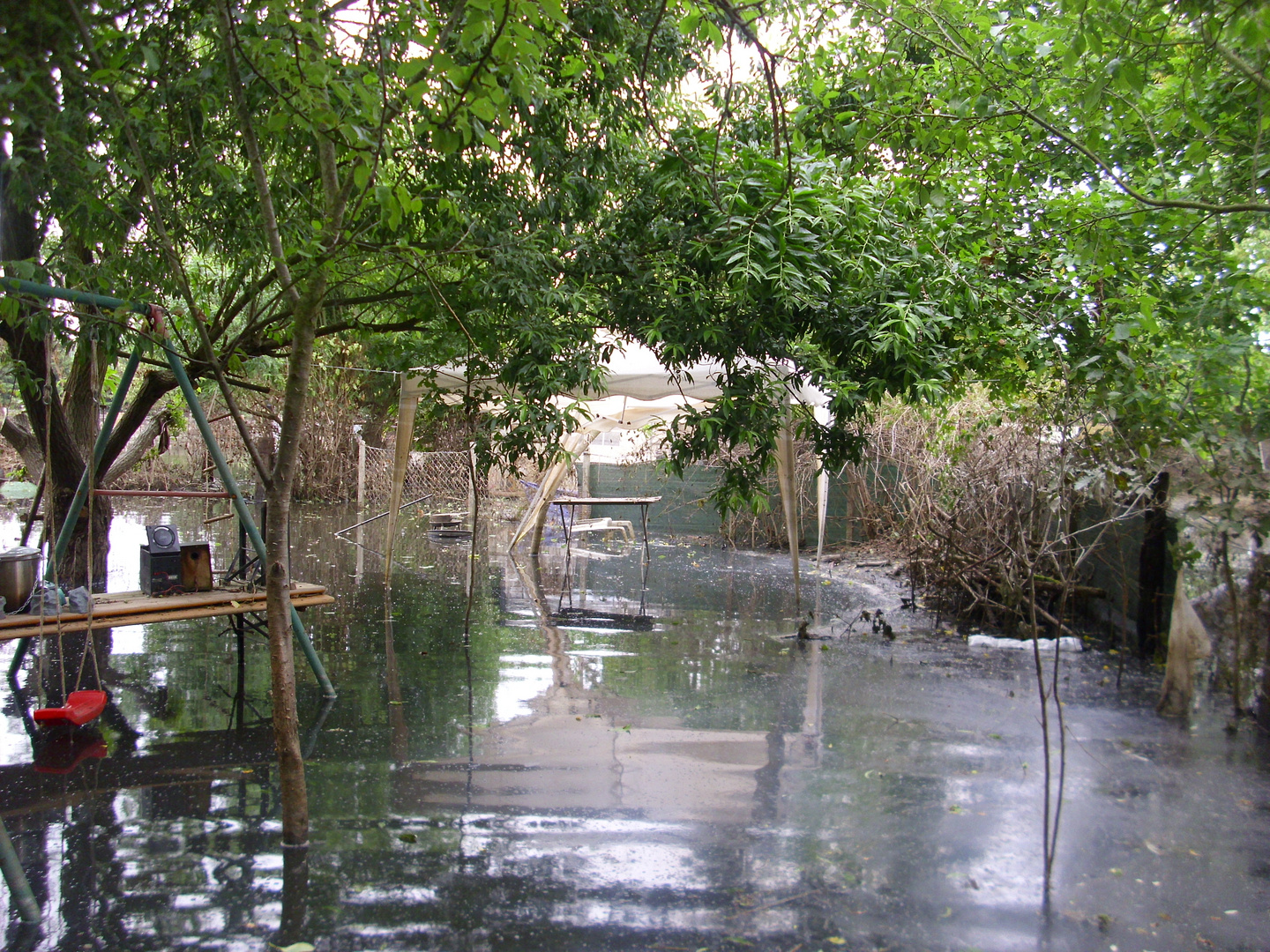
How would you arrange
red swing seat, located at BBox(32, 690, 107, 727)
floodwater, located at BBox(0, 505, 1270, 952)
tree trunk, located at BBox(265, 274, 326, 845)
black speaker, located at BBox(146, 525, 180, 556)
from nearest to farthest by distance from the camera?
floodwater, located at BBox(0, 505, 1270, 952)
tree trunk, located at BBox(265, 274, 326, 845)
red swing seat, located at BBox(32, 690, 107, 727)
black speaker, located at BBox(146, 525, 180, 556)

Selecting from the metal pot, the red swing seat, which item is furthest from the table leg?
the red swing seat

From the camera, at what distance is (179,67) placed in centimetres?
523

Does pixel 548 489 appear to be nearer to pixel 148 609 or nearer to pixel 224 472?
pixel 148 609

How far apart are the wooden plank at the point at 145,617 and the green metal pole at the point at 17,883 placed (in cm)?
202

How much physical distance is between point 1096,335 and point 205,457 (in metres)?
20.4

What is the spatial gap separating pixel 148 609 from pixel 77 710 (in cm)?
85

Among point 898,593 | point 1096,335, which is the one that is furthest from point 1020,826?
point 898,593

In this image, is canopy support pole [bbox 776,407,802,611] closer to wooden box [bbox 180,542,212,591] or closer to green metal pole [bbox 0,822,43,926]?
wooden box [bbox 180,542,212,591]

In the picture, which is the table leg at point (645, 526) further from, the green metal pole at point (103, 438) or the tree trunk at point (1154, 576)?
the green metal pole at point (103, 438)

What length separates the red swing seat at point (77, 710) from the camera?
4.62m

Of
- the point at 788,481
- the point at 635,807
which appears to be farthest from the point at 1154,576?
the point at 635,807

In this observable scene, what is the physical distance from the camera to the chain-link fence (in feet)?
69.3

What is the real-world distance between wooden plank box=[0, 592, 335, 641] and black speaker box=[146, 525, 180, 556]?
357 mm

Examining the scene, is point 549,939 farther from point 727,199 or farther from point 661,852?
point 727,199
